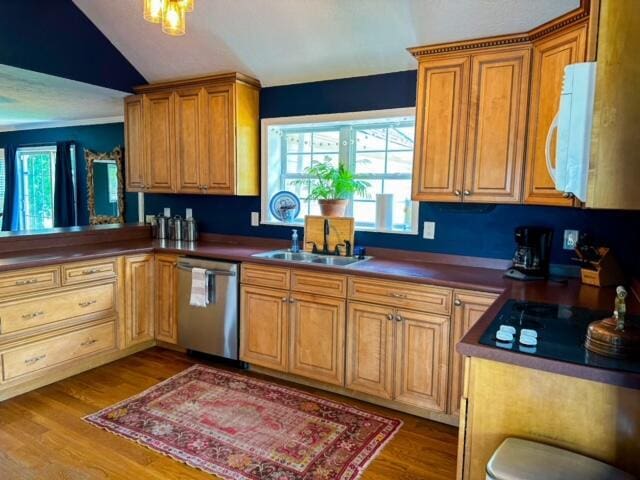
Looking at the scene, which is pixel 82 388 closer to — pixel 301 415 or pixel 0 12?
pixel 301 415

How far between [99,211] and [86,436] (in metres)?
3.54

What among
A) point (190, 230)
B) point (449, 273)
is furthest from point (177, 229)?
point (449, 273)

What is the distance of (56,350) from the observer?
122 inches

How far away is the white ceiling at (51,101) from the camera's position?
3.69 metres

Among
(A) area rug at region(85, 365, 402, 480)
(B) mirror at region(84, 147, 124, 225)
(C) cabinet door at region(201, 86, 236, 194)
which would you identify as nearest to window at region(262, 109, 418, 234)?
(C) cabinet door at region(201, 86, 236, 194)

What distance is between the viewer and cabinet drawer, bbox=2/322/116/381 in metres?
2.85

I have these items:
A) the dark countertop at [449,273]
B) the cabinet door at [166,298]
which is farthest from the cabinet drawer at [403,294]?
the cabinet door at [166,298]

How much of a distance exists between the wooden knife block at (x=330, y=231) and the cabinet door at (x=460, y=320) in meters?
1.06

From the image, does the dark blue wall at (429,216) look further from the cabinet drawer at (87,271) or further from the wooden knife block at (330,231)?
the cabinet drawer at (87,271)

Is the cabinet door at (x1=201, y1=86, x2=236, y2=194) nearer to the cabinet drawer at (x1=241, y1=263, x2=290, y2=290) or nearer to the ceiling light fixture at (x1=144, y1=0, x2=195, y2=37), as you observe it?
the cabinet drawer at (x1=241, y1=263, x2=290, y2=290)

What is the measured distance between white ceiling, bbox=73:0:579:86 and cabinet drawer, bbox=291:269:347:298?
1.56 metres

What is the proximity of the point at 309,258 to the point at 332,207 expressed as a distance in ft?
1.42

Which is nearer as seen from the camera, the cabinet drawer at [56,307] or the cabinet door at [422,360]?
the cabinet door at [422,360]

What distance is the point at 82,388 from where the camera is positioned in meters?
3.06
